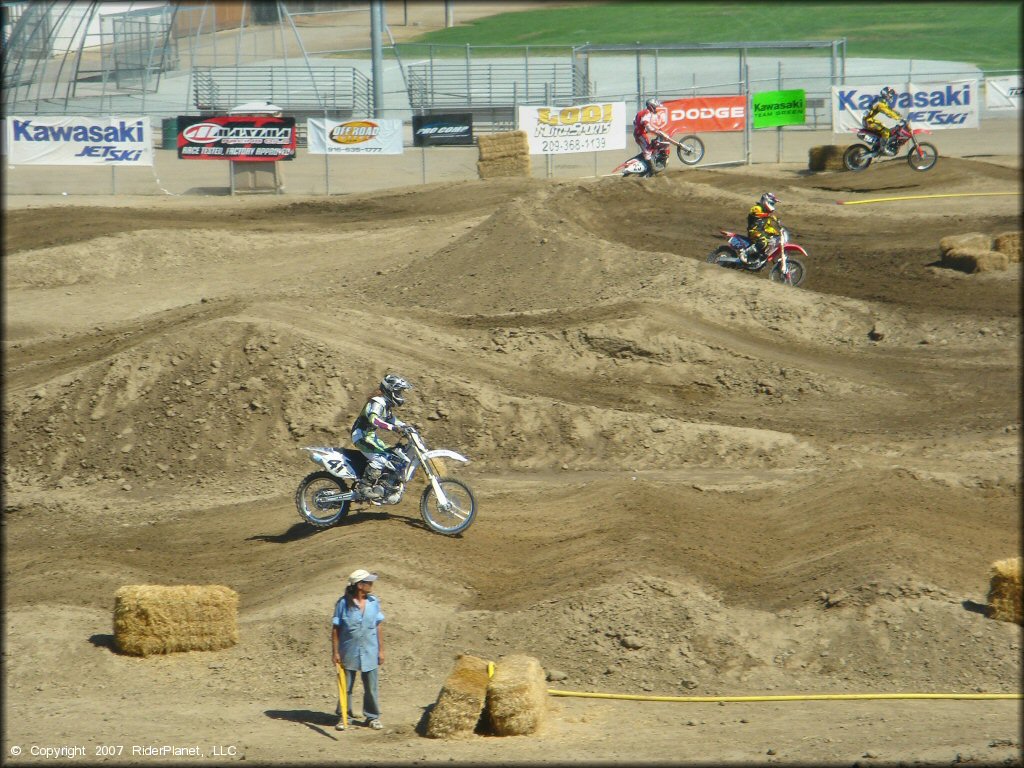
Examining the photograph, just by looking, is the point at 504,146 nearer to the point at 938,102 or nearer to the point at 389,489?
the point at 938,102

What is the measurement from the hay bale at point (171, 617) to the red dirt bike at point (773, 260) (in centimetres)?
1258

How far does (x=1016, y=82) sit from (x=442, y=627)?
2851cm

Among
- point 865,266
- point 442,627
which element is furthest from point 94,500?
point 865,266

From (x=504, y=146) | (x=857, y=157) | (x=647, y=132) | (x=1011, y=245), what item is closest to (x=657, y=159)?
(x=647, y=132)

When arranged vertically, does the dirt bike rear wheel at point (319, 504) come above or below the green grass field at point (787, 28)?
below

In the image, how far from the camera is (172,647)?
1126 centimetres

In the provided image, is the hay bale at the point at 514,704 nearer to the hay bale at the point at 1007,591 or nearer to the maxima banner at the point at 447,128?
the hay bale at the point at 1007,591

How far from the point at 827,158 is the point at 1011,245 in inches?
363

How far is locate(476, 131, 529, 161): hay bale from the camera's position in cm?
2870

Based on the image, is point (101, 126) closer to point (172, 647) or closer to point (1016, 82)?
point (172, 647)

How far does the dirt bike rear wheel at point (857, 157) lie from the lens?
29297 millimetres

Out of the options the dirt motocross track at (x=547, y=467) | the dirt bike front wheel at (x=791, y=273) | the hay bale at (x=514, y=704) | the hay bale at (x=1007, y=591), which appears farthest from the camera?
the dirt bike front wheel at (x=791, y=273)

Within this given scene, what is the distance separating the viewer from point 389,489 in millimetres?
13383

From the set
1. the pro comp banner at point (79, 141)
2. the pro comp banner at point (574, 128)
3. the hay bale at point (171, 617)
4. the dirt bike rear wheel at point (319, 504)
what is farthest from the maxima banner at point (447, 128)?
the hay bale at point (171, 617)
